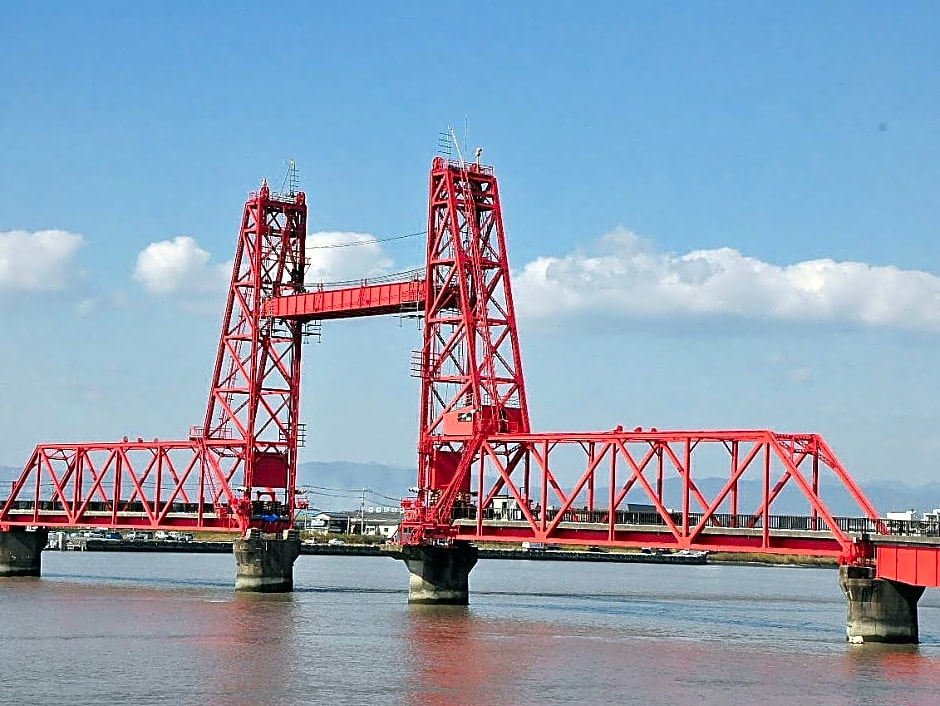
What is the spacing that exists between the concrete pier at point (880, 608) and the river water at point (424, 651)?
1.06 m

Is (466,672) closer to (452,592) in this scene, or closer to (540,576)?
(452,592)

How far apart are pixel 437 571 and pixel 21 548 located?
37466 millimetres

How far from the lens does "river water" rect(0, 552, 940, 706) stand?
4797 centimetres

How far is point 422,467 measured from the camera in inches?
3310

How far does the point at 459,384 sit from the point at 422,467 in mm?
4819

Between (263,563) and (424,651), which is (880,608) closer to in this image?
(424,651)

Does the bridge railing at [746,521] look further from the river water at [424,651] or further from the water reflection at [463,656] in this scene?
the water reflection at [463,656]

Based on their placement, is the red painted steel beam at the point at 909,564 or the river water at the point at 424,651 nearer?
the river water at the point at 424,651

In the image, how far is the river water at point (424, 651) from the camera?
4797cm

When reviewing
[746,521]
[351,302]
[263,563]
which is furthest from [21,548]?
[746,521]

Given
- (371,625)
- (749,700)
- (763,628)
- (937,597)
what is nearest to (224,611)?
(371,625)

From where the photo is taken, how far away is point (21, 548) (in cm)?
10688

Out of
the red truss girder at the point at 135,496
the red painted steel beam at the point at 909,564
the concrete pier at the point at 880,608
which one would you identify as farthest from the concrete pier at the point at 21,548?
the red painted steel beam at the point at 909,564

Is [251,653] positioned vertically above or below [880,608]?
below
